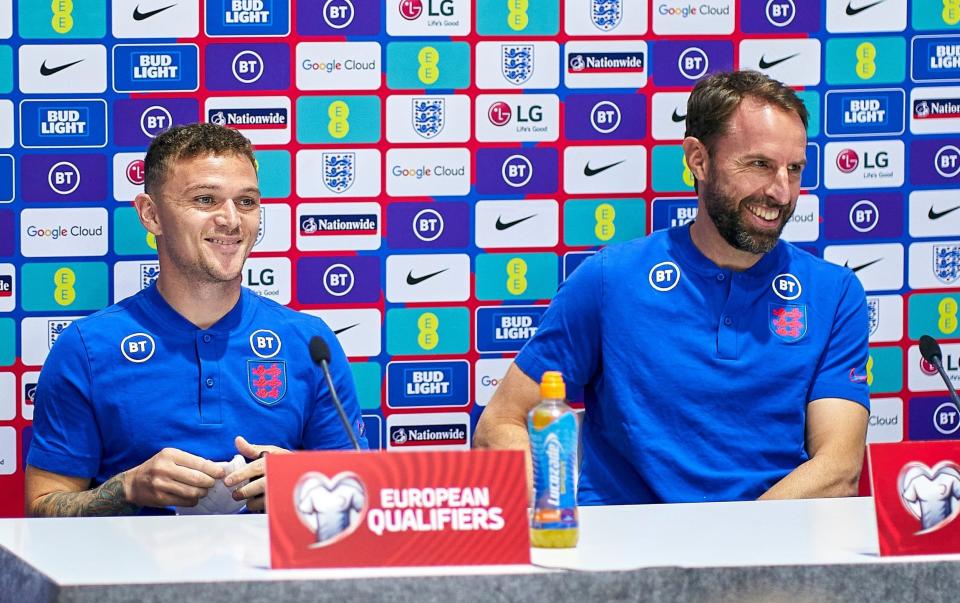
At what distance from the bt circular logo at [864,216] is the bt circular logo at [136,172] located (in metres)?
1.64

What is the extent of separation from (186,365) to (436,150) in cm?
85

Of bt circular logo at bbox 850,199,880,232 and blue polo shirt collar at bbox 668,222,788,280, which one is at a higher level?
bt circular logo at bbox 850,199,880,232

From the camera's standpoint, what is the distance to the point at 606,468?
2242 mm

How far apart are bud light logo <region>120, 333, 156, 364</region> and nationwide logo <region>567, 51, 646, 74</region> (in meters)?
1.15

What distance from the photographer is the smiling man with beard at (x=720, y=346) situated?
7.09 ft

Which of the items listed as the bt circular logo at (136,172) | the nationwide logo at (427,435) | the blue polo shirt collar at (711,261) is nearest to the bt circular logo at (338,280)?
the nationwide logo at (427,435)

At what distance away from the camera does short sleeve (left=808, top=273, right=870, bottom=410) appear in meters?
2.19

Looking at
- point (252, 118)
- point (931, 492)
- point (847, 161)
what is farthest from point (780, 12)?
point (931, 492)

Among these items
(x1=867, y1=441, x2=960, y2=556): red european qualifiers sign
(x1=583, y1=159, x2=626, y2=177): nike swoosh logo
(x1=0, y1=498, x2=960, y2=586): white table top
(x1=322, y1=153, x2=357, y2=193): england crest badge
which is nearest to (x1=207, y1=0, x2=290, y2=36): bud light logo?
(x1=322, y1=153, x2=357, y2=193): england crest badge

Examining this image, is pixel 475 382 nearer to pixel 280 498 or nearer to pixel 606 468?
pixel 606 468

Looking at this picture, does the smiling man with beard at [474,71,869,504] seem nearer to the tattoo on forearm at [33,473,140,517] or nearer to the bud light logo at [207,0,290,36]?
the tattoo on forearm at [33,473,140,517]

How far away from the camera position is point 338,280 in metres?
2.69

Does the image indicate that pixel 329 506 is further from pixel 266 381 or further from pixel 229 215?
pixel 229 215

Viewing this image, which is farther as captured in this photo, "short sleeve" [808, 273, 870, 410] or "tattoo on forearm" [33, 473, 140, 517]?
"short sleeve" [808, 273, 870, 410]
